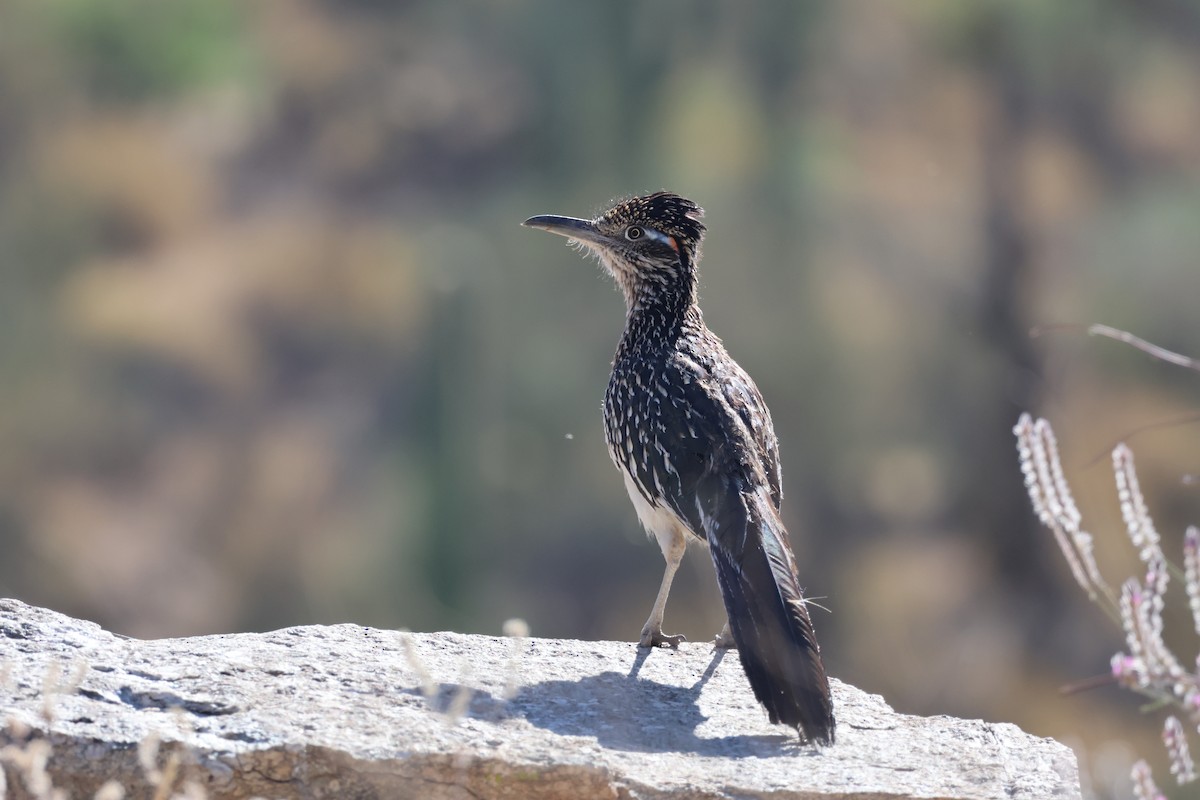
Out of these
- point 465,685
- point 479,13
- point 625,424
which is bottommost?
point 465,685

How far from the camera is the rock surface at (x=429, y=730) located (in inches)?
161

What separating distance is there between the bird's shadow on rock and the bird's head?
2.07 m

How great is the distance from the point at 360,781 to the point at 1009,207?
47.3ft

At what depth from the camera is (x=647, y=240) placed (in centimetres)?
682

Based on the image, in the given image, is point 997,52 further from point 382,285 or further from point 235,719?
point 235,719

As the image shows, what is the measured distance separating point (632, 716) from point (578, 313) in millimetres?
11511

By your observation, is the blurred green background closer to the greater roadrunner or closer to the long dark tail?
the greater roadrunner

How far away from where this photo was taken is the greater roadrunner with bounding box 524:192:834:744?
4.70 m

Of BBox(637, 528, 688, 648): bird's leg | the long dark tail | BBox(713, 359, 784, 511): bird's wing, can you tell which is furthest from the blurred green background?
the long dark tail

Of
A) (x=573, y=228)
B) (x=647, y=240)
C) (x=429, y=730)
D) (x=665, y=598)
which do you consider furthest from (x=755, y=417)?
(x=429, y=730)

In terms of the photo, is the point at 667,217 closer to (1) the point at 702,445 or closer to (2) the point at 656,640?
(1) the point at 702,445

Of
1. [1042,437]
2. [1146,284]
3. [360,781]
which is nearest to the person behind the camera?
[1042,437]

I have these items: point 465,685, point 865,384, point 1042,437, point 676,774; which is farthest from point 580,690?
point 865,384

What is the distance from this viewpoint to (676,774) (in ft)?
14.0
